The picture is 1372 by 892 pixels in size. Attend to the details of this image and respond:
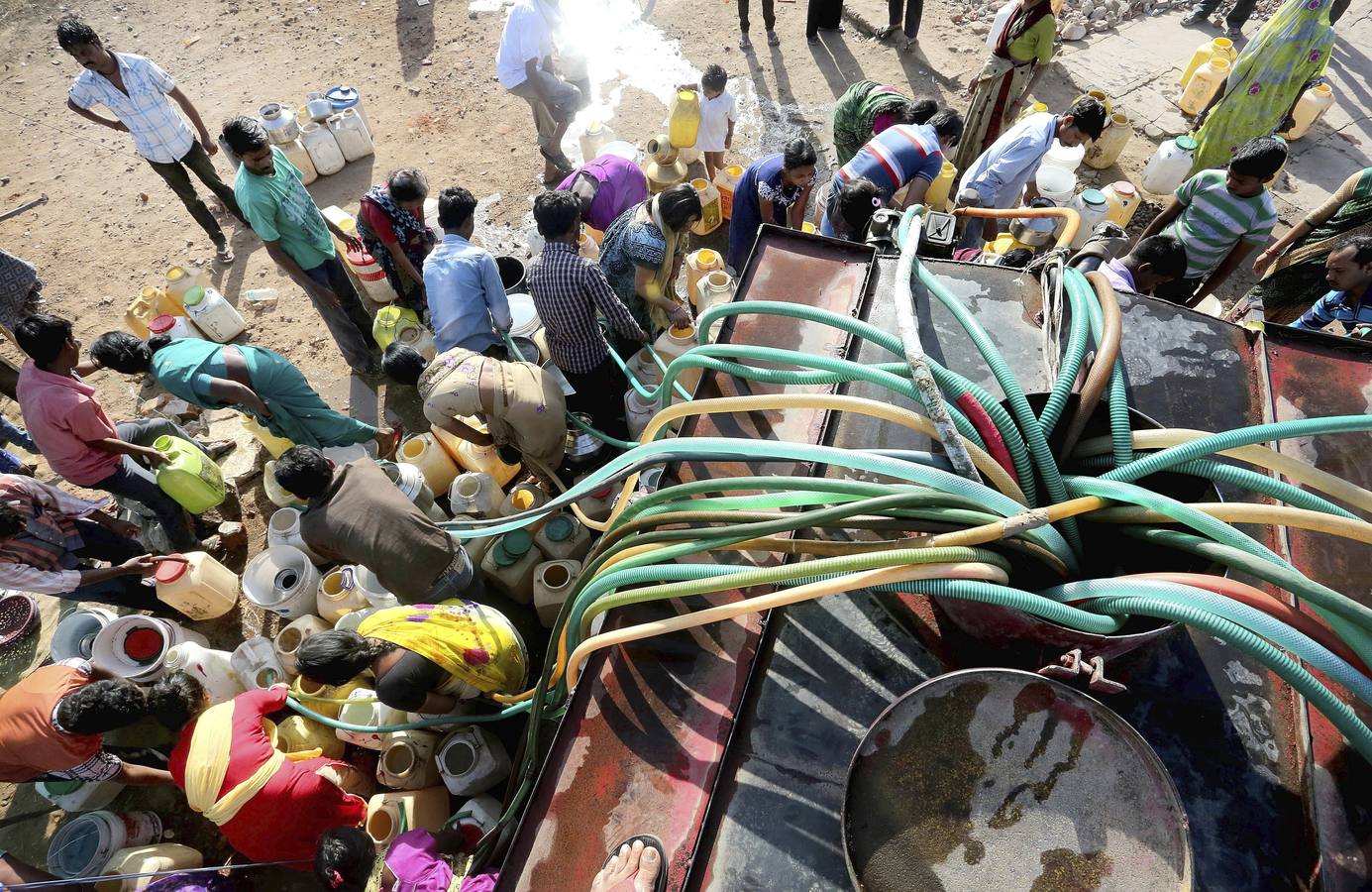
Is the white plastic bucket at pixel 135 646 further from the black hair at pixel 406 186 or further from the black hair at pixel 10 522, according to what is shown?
the black hair at pixel 406 186

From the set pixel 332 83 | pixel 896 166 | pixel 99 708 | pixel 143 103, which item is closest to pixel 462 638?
pixel 99 708

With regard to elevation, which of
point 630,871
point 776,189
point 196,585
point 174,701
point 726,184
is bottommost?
point 196,585

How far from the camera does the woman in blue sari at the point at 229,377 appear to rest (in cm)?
379

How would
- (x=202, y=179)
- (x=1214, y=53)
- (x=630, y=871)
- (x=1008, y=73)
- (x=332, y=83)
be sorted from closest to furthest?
1. (x=630, y=871)
2. (x=1008, y=73)
3. (x=202, y=179)
4. (x=1214, y=53)
5. (x=332, y=83)

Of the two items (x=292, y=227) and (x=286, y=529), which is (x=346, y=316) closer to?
(x=292, y=227)

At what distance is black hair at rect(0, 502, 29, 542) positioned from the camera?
3.38 meters

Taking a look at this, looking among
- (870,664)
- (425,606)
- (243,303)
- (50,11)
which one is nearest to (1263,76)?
(870,664)

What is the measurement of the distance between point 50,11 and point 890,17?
1179 cm

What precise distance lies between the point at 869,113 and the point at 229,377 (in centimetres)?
474

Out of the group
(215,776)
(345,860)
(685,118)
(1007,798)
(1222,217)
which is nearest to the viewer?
(1007,798)

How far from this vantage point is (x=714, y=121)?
604 cm

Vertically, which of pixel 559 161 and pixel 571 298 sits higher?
pixel 571 298

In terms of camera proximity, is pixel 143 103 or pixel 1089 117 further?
pixel 143 103

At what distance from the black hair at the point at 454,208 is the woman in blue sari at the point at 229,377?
1.28 metres
